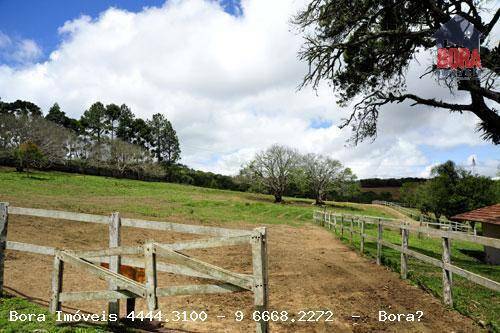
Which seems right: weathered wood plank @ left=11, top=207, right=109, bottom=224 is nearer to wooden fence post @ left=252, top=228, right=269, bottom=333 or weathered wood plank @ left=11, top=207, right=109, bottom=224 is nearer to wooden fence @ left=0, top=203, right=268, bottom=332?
wooden fence @ left=0, top=203, right=268, bottom=332

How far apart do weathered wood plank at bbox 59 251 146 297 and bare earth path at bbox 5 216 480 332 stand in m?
0.81

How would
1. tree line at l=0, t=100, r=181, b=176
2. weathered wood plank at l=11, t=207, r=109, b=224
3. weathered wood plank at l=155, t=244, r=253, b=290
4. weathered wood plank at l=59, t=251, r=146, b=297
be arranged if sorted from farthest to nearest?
tree line at l=0, t=100, r=181, b=176
weathered wood plank at l=11, t=207, r=109, b=224
weathered wood plank at l=59, t=251, r=146, b=297
weathered wood plank at l=155, t=244, r=253, b=290

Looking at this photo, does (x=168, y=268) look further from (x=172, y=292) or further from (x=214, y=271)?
(x=214, y=271)

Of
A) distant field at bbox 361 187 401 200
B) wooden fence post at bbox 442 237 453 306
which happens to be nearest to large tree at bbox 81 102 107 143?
distant field at bbox 361 187 401 200

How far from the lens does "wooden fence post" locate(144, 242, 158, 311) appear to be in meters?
4.41

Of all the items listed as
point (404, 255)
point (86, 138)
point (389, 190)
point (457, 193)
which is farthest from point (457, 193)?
point (86, 138)

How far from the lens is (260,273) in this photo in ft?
13.4

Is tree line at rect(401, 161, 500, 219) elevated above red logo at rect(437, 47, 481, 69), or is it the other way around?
red logo at rect(437, 47, 481, 69)

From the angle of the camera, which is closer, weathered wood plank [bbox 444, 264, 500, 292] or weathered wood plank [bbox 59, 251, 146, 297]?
weathered wood plank [bbox 59, 251, 146, 297]

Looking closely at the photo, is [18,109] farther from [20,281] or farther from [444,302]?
[444,302]

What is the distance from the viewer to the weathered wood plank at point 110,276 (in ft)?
14.9

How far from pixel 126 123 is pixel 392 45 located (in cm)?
8268

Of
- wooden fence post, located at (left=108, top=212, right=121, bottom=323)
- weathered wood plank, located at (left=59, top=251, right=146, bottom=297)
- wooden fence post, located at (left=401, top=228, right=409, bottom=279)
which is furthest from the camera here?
wooden fence post, located at (left=401, top=228, right=409, bottom=279)

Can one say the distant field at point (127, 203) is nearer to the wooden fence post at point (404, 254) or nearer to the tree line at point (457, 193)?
the tree line at point (457, 193)
